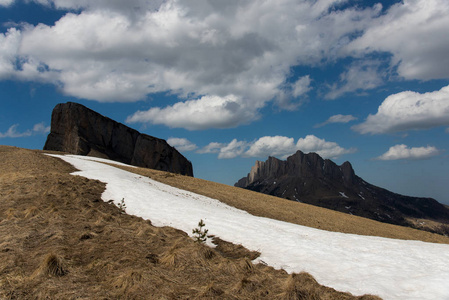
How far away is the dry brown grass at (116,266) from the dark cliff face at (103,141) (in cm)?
7214

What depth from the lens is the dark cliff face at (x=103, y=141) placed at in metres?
78.6

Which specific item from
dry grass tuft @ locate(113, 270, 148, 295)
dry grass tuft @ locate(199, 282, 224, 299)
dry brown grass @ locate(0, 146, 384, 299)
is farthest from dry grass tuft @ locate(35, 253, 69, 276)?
dry grass tuft @ locate(199, 282, 224, 299)

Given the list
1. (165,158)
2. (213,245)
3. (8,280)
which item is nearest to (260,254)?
(213,245)

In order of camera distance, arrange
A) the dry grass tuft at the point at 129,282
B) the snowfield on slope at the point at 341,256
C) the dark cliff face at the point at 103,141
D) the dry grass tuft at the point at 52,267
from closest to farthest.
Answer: the dry grass tuft at the point at 129,282
the dry grass tuft at the point at 52,267
the snowfield on slope at the point at 341,256
the dark cliff face at the point at 103,141

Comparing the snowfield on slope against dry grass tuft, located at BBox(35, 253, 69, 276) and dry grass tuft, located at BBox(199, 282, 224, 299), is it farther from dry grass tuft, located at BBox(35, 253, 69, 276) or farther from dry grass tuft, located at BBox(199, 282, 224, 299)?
dry grass tuft, located at BBox(35, 253, 69, 276)

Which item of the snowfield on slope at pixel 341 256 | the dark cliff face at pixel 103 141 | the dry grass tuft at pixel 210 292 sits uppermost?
the dark cliff face at pixel 103 141

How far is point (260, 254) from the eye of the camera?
10.2m

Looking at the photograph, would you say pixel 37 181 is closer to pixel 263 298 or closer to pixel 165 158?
pixel 263 298

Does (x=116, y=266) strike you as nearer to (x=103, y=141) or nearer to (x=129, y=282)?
(x=129, y=282)

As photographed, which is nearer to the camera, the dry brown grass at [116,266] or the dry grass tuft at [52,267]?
the dry brown grass at [116,266]

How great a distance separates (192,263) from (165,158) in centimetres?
9447

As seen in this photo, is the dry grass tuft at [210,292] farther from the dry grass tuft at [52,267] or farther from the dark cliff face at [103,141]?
the dark cliff face at [103,141]

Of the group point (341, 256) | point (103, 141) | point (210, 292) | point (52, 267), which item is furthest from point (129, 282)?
point (103, 141)

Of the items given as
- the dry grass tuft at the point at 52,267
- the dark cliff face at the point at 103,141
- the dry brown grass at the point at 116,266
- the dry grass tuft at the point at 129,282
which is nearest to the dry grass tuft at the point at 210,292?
the dry brown grass at the point at 116,266
